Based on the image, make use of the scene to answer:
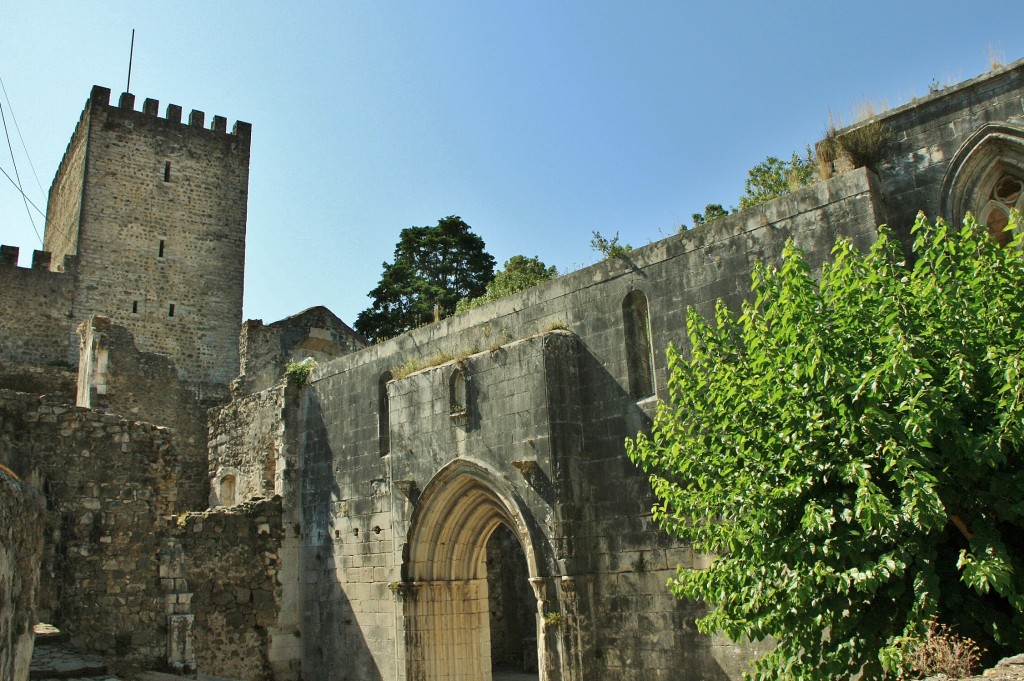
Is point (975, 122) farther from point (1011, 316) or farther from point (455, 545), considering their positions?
point (455, 545)

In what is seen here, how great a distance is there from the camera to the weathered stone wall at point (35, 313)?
91.8 ft

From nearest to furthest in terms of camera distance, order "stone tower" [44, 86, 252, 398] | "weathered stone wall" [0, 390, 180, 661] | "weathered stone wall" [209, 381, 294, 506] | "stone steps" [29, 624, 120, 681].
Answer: "stone steps" [29, 624, 120, 681] < "weathered stone wall" [0, 390, 180, 661] < "weathered stone wall" [209, 381, 294, 506] < "stone tower" [44, 86, 252, 398]

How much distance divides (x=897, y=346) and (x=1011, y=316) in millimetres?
953

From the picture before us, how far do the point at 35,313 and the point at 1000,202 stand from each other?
94.0 feet

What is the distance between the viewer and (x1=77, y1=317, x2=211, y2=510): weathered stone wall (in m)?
21.6

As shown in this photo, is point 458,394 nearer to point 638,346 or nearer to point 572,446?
point 572,446

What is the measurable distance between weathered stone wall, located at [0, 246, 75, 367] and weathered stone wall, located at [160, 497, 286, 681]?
17.9 m

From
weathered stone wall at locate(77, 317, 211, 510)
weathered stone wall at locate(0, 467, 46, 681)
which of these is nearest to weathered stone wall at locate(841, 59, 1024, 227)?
weathered stone wall at locate(0, 467, 46, 681)

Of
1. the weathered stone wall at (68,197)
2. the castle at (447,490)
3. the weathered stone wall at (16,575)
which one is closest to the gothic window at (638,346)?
the castle at (447,490)

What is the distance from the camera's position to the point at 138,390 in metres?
22.3

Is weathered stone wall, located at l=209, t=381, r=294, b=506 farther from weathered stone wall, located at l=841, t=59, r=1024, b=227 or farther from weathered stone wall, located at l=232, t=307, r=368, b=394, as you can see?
weathered stone wall, located at l=841, t=59, r=1024, b=227

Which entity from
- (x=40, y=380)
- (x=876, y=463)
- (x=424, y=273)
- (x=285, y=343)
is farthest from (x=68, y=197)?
(x=876, y=463)

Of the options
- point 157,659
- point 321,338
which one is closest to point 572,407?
point 157,659

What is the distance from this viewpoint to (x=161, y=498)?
11109 mm
